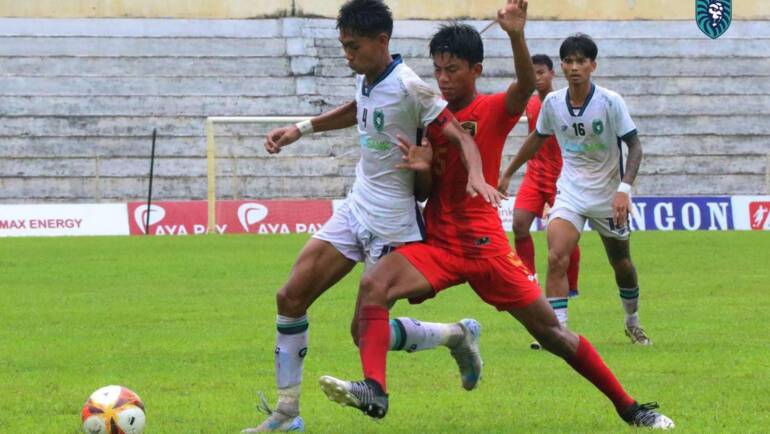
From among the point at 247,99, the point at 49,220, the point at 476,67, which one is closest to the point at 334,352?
the point at 476,67

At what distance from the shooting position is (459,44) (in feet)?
25.0

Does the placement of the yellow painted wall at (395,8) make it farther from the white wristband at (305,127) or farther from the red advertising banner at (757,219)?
the white wristband at (305,127)

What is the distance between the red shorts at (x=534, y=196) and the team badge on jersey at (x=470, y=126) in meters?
6.30

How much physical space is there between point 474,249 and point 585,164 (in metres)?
4.59

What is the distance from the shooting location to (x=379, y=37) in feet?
25.1

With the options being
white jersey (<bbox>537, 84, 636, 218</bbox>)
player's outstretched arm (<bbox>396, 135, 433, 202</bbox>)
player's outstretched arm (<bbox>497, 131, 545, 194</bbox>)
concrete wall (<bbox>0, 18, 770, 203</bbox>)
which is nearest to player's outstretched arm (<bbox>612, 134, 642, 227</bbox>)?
white jersey (<bbox>537, 84, 636, 218</bbox>)

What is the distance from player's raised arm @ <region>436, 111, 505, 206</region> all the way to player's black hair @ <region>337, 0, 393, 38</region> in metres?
0.57

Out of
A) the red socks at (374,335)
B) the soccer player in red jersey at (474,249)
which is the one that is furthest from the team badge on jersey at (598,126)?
the red socks at (374,335)

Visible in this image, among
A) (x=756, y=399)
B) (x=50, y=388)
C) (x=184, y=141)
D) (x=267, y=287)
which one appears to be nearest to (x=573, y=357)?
(x=756, y=399)

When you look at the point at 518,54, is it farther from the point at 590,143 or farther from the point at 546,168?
the point at 546,168

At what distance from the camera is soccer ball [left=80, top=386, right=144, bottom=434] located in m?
7.30

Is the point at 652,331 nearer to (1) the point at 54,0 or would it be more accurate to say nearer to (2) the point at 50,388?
(2) the point at 50,388

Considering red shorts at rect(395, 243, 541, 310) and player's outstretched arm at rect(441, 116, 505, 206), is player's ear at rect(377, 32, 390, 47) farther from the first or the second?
red shorts at rect(395, 243, 541, 310)

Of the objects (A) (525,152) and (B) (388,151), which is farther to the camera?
(A) (525,152)
